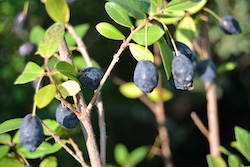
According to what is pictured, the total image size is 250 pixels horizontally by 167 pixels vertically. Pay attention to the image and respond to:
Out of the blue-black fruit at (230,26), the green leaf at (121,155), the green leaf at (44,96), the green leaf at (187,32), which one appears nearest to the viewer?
the green leaf at (44,96)

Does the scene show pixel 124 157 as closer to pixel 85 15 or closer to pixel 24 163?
pixel 24 163

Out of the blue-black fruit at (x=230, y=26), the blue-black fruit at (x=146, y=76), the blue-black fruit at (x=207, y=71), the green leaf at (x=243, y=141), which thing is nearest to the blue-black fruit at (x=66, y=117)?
the blue-black fruit at (x=146, y=76)

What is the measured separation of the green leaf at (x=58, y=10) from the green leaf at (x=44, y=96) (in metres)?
0.12

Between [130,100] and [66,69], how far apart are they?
209cm

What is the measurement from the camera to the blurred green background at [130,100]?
222 cm

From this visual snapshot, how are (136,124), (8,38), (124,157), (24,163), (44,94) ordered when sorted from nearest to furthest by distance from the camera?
(44,94) < (24,163) < (124,157) < (8,38) < (136,124)

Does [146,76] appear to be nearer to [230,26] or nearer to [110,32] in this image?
[110,32]

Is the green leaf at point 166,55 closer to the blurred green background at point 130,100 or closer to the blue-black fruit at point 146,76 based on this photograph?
the blue-black fruit at point 146,76

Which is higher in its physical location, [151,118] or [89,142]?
[89,142]

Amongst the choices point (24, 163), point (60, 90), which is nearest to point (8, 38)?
point (24, 163)

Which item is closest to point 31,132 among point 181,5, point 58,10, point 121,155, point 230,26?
point 58,10

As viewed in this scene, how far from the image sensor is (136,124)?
3.37 metres

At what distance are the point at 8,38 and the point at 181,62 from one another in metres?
1.75

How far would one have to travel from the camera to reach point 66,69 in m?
0.75
